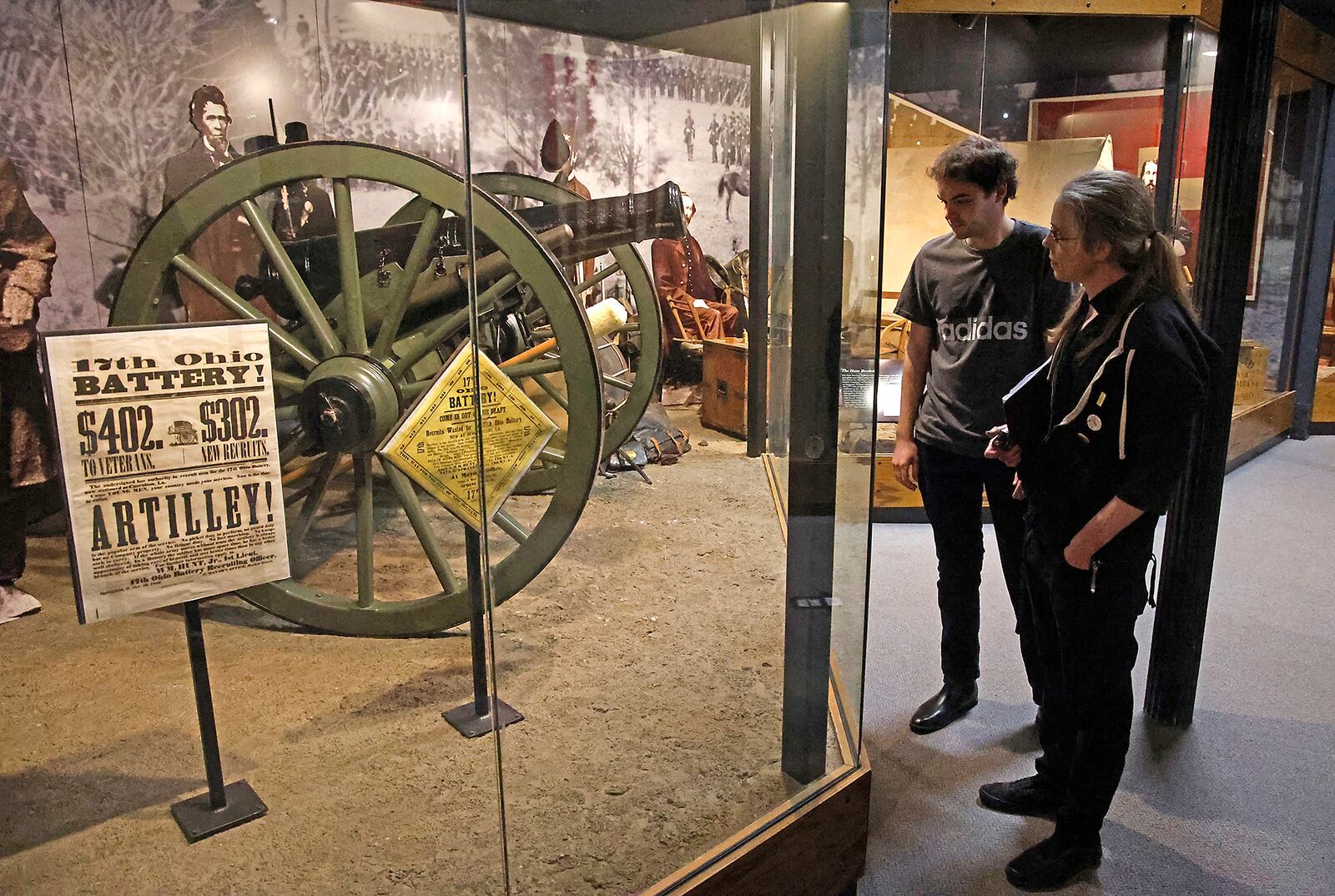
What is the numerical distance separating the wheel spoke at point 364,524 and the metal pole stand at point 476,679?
287 millimetres

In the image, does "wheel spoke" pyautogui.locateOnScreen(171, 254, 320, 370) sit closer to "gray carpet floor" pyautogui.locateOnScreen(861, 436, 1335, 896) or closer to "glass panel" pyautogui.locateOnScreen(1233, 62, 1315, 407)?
"gray carpet floor" pyautogui.locateOnScreen(861, 436, 1335, 896)

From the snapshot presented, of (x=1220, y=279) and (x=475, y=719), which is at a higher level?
(x=1220, y=279)

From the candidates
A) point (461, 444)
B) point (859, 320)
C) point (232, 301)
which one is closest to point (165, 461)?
point (461, 444)

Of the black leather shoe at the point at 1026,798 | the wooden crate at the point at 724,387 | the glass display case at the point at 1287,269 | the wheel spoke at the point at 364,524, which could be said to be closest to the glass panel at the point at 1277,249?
the glass display case at the point at 1287,269

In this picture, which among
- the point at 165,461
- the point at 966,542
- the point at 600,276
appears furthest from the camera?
the point at 600,276

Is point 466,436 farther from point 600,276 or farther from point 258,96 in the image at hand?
point 600,276

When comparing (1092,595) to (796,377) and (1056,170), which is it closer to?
(796,377)

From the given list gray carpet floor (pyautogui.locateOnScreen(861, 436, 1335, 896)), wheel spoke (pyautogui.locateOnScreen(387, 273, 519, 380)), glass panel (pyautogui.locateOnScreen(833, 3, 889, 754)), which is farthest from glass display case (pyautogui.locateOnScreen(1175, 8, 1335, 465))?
wheel spoke (pyautogui.locateOnScreen(387, 273, 519, 380))

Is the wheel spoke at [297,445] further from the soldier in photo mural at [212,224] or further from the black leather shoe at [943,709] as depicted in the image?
the black leather shoe at [943,709]

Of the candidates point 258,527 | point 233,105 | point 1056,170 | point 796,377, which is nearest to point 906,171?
point 1056,170

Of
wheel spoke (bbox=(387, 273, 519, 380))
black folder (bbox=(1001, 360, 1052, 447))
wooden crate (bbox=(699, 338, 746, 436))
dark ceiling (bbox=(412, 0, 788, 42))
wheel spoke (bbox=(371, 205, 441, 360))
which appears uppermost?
dark ceiling (bbox=(412, 0, 788, 42))

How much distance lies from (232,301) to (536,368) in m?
0.58

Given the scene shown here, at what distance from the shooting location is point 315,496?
1961 millimetres

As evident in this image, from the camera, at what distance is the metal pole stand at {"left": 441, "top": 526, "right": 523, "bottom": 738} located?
5.65ft
